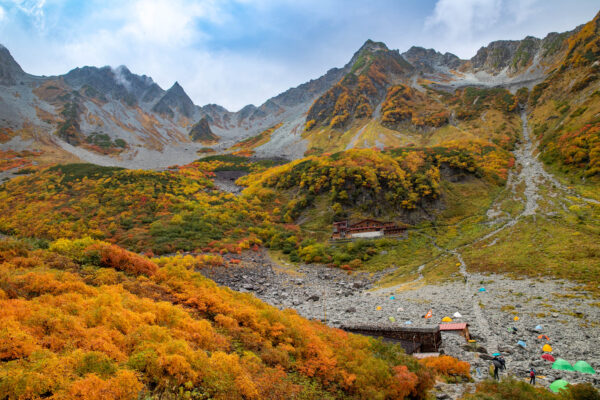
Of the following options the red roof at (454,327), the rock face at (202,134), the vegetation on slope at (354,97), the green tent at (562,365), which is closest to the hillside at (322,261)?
the green tent at (562,365)

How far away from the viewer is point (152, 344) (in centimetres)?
660

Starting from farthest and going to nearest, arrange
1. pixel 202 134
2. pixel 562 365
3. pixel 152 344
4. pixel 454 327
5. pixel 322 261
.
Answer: pixel 202 134 → pixel 322 261 → pixel 454 327 → pixel 562 365 → pixel 152 344

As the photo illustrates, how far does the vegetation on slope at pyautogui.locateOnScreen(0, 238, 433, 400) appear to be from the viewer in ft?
17.6

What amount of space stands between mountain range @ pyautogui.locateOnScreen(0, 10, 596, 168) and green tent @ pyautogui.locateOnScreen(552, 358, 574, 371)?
8450 centimetres

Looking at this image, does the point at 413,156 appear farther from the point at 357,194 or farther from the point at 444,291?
the point at 444,291

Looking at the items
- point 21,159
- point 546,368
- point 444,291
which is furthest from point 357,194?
point 21,159

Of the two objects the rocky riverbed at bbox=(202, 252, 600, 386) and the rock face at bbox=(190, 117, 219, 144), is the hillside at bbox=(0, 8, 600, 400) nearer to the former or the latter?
the rocky riverbed at bbox=(202, 252, 600, 386)

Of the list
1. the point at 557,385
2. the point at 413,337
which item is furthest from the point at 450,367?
the point at 557,385

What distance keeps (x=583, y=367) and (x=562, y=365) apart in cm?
57

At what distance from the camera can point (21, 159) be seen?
75.5 metres

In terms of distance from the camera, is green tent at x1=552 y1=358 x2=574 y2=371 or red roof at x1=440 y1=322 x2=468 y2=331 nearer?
green tent at x1=552 y1=358 x2=574 y2=371

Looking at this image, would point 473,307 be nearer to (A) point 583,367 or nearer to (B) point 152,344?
(A) point 583,367

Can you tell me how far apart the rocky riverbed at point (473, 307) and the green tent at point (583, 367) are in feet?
0.48

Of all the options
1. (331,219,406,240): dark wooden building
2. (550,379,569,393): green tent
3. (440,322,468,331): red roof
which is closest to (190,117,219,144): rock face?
(331,219,406,240): dark wooden building
